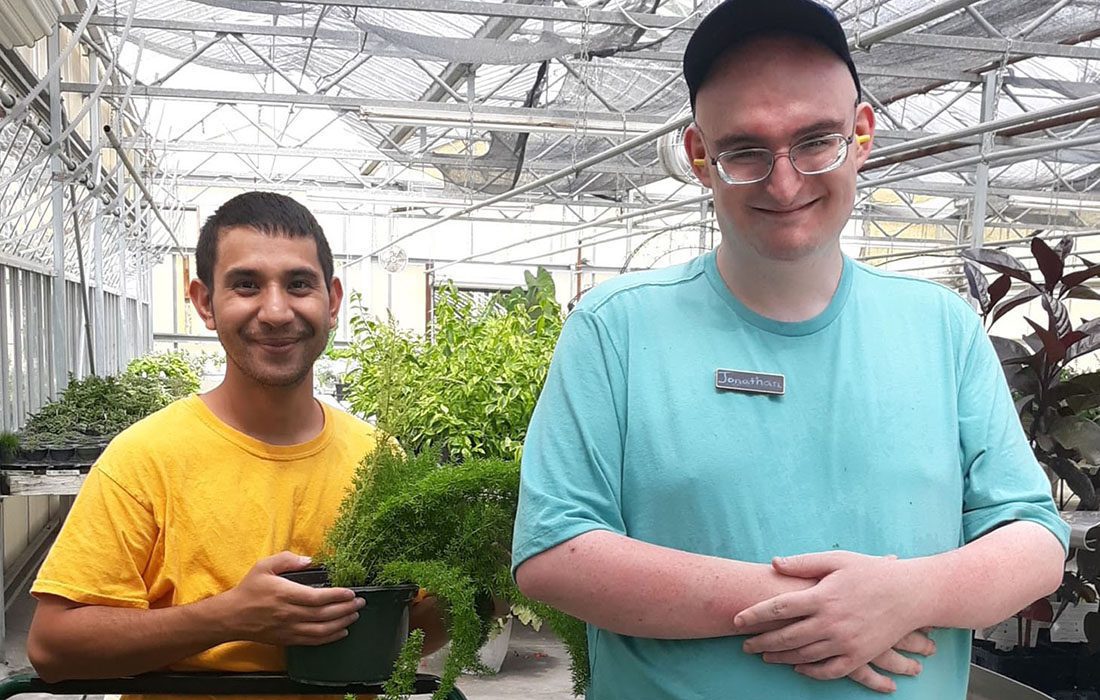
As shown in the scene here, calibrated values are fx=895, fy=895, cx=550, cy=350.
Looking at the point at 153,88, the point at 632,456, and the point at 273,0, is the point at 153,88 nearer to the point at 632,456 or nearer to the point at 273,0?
the point at 273,0

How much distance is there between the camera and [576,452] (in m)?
0.96

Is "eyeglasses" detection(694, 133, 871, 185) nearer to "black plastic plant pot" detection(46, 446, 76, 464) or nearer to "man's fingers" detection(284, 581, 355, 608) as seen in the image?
"man's fingers" detection(284, 581, 355, 608)

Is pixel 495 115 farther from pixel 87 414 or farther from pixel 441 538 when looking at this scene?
pixel 441 538

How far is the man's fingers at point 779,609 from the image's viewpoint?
2.81 feet

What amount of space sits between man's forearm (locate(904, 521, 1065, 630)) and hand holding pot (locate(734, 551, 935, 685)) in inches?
1.0

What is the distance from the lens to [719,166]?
3.18 feet

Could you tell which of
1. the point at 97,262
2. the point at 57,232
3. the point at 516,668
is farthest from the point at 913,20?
the point at 97,262

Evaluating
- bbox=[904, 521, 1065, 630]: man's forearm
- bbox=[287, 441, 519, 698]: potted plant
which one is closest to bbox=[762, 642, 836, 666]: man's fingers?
bbox=[904, 521, 1065, 630]: man's forearm

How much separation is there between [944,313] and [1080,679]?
1759mm

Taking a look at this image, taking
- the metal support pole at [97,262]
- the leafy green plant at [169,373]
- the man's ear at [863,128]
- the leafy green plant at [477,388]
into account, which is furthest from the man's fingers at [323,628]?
the leafy green plant at [169,373]

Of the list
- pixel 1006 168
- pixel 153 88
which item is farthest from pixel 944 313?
pixel 1006 168

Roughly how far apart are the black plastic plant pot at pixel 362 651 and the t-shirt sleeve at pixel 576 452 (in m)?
0.19

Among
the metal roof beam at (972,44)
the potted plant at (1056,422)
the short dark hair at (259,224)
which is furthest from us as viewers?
the metal roof beam at (972,44)

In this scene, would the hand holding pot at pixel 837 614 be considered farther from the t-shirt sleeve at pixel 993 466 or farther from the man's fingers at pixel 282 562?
the man's fingers at pixel 282 562
